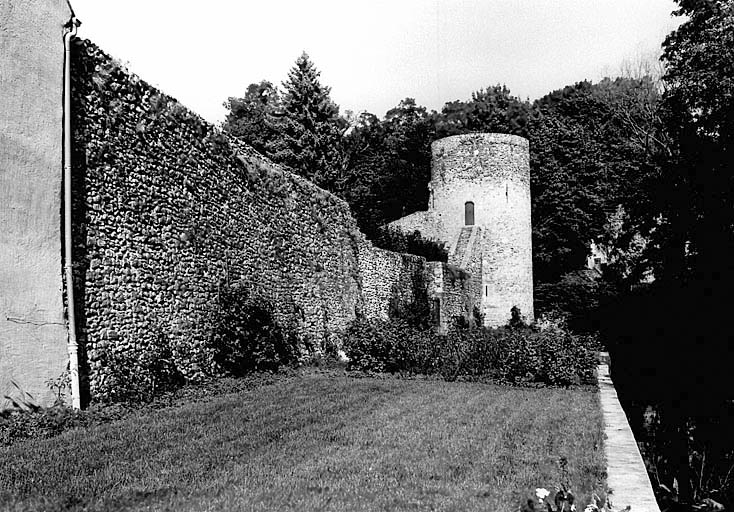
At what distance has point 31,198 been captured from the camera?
8.10m

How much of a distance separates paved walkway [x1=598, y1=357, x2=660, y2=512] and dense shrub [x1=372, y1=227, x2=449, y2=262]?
666 inches

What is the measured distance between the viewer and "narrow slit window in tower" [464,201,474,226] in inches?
1170

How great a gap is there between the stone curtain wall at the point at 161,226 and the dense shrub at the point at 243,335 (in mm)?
278

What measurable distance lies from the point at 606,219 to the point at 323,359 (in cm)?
2108

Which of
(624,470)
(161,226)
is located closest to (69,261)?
(161,226)

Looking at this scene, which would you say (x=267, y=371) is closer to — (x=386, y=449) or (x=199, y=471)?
(x=386, y=449)

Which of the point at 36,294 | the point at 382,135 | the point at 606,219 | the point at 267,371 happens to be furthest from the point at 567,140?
the point at 36,294

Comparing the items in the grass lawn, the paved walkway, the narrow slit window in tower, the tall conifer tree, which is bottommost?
the grass lawn

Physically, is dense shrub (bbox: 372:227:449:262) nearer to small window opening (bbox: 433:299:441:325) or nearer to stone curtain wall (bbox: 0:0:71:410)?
small window opening (bbox: 433:299:441:325)

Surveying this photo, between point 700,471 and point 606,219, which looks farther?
point 606,219

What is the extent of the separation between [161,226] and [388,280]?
428 inches

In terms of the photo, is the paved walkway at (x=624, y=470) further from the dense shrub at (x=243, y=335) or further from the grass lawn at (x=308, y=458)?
the dense shrub at (x=243, y=335)

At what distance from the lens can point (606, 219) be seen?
3269 centimetres

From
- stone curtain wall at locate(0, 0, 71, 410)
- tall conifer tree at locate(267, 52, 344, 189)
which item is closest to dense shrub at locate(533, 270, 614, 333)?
tall conifer tree at locate(267, 52, 344, 189)
